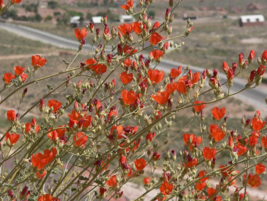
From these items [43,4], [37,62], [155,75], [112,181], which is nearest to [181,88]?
[155,75]

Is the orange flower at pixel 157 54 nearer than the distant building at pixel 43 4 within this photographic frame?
Yes

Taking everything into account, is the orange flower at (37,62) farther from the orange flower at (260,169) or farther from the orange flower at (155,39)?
the orange flower at (260,169)

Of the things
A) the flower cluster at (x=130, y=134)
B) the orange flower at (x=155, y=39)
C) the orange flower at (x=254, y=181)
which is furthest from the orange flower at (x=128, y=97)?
the orange flower at (x=254, y=181)

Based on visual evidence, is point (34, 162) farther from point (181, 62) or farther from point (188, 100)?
point (181, 62)

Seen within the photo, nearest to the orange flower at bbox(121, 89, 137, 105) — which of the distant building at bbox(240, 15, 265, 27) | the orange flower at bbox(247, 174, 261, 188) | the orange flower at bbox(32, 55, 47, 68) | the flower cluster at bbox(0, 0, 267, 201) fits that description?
the flower cluster at bbox(0, 0, 267, 201)

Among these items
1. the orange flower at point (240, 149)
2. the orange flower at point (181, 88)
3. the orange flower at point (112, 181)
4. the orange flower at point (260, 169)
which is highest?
the orange flower at point (181, 88)

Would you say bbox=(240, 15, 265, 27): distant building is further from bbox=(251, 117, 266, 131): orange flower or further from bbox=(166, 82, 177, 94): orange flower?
bbox=(166, 82, 177, 94): orange flower

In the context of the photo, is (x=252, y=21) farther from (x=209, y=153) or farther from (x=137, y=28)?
(x=209, y=153)

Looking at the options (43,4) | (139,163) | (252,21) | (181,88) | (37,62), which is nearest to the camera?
(181,88)

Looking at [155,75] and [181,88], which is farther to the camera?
[155,75]

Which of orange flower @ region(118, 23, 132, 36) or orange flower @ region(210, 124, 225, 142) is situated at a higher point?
orange flower @ region(118, 23, 132, 36)

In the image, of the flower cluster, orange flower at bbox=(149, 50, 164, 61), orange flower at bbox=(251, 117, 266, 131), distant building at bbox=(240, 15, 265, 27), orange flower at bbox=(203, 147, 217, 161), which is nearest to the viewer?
the flower cluster

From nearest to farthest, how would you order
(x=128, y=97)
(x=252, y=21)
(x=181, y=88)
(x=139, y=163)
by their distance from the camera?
(x=181, y=88)
(x=128, y=97)
(x=139, y=163)
(x=252, y=21)
